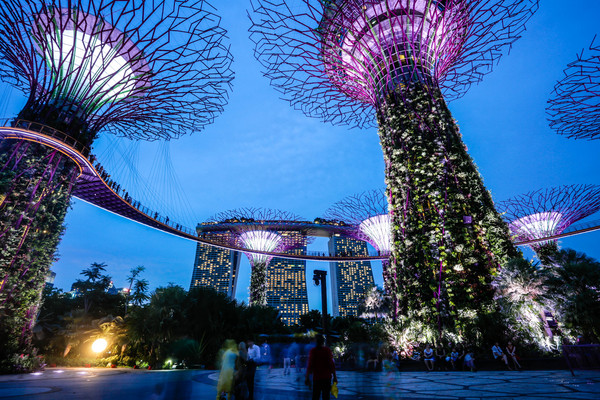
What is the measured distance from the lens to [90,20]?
15836mm

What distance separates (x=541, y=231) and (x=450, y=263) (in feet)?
80.4

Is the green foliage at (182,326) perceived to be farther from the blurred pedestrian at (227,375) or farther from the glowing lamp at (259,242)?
the blurred pedestrian at (227,375)

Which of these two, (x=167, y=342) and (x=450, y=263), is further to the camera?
(x=167, y=342)

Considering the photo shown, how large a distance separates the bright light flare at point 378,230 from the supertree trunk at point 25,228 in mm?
20289

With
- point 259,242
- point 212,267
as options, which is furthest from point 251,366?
point 212,267

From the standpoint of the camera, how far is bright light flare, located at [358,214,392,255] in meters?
24.2

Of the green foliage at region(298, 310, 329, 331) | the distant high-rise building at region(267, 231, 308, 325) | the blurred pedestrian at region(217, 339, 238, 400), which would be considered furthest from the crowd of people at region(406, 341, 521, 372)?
the distant high-rise building at region(267, 231, 308, 325)

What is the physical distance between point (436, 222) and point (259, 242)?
85.8 ft

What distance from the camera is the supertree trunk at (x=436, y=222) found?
9773mm

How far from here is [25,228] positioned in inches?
453

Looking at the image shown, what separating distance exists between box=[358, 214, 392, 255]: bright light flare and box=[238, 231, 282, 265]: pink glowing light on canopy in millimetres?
13701

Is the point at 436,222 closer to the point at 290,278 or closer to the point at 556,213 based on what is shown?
the point at 556,213

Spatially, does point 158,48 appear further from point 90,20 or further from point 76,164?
point 90,20

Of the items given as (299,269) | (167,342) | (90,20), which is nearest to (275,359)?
(167,342)
